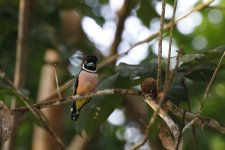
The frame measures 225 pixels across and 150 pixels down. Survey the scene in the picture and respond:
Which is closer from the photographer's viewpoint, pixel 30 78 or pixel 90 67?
pixel 90 67

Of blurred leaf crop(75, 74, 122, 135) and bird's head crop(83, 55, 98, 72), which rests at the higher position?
bird's head crop(83, 55, 98, 72)

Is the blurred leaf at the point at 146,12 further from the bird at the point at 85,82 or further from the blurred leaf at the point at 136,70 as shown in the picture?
the blurred leaf at the point at 136,70

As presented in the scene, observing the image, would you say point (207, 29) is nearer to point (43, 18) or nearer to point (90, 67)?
point (43, 18)

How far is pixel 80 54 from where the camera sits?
3.93m

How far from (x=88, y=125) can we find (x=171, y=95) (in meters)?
0.43

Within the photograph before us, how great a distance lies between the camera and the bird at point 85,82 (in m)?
2.78

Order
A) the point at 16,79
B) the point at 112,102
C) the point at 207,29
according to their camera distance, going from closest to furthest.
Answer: the point at 112,102
the point at 16,79
the point at 207,29

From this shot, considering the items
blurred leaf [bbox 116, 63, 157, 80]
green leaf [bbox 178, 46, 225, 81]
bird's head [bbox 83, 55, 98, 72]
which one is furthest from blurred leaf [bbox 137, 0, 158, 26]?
blurred leaf [bbox 116, 63, 157, 80]

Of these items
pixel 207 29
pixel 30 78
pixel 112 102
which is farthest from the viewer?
pixel 207 29

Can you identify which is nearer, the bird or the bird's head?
the bird

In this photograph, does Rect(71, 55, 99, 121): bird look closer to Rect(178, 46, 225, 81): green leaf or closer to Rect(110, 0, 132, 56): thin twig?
Rect(178, 46, 225, 81): green leaf

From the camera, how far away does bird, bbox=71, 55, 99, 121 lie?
2.78m

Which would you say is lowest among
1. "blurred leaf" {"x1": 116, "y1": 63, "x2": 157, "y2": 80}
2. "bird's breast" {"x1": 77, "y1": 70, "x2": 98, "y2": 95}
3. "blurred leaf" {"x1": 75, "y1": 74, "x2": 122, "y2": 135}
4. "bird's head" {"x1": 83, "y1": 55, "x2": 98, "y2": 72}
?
"blurred leaf" {"x1": 75, "y1": 74, "x2": 122, "y2": 135}

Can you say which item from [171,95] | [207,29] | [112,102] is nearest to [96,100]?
[112,102]
